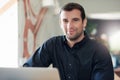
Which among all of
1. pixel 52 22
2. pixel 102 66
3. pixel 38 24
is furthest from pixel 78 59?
pixel 52 22

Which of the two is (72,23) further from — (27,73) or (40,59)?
(27,73)

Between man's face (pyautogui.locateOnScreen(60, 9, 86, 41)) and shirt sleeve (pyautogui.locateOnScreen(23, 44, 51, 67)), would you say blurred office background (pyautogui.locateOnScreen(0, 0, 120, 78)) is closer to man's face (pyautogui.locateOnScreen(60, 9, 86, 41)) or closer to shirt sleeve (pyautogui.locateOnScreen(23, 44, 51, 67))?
shirt sleeve (pyautogui.locateOnScreen(23, 44, 51, 67))

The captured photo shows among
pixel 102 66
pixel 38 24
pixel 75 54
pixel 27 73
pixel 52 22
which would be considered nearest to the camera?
pixel 27 73

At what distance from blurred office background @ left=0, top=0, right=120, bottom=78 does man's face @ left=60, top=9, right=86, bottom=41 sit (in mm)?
846

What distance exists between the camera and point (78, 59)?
1550mm

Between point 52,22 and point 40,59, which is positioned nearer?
point 40,59

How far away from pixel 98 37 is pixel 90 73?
231 centimetres

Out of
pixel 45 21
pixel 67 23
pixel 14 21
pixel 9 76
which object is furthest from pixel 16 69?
pixel 45 21

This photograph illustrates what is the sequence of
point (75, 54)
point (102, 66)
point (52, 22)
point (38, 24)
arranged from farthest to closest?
point (52, 22)
point (38, 24)
point (75, 54)
point (102, 66)

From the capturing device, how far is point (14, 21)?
229cm

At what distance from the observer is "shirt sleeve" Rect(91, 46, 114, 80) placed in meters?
1.45

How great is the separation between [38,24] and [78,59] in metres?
1.39

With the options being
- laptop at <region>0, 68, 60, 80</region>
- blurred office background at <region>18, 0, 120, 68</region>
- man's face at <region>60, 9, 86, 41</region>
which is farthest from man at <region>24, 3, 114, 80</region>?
blurred office background at <region>18, 0, 120, 68</region>

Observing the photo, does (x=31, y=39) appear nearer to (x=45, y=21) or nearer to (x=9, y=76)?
(x=45, y=21)
